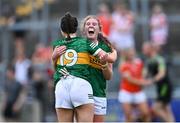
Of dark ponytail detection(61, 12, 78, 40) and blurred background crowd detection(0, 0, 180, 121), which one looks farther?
blurred background crowd detection(0, 0, 180, 121)

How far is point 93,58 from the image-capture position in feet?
31.7

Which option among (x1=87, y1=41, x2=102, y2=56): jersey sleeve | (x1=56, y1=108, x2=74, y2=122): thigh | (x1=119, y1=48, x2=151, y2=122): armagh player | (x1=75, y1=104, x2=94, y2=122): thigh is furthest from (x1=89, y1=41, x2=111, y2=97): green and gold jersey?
(x1=119, y1=48, x2=151, y2=122): armagh player

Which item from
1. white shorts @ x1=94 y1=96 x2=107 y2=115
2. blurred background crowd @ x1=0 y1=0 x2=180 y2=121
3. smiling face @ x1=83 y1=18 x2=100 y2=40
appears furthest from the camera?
blurred background crowd @ x1=0 y1=0 x2=180 y2=121

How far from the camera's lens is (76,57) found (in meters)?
9.49

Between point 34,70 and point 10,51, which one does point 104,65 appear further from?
point 10,51

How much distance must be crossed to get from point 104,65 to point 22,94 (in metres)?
9.00

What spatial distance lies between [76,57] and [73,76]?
266 mm

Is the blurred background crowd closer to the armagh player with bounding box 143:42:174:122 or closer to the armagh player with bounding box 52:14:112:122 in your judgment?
the armagh player with bounding box 143:42:174:122

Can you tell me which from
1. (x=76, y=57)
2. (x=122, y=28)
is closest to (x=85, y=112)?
(x=76, y=57)

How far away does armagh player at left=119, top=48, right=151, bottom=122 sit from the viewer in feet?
53.4

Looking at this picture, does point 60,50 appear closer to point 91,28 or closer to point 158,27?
point 91,28

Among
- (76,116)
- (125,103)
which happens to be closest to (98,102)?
(76,116)

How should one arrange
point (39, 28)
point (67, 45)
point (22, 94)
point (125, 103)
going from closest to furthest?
point (67, 45) → point (125, 103) → point (22, 94) → point (39, 28)

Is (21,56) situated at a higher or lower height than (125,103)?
higher
